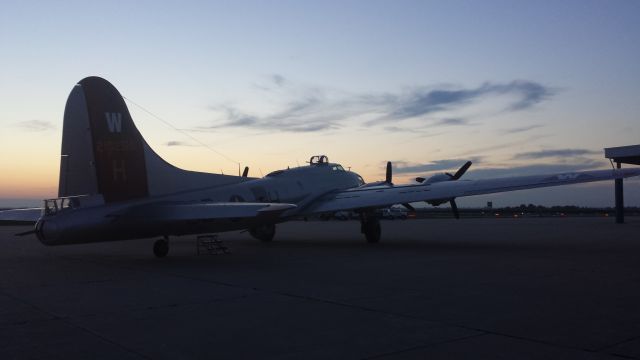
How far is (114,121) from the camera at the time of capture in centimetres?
1744

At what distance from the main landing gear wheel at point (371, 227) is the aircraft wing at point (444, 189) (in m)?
1.32

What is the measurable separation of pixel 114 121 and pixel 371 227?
12.7 metres

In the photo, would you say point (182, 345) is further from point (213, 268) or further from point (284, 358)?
point (213, 268)

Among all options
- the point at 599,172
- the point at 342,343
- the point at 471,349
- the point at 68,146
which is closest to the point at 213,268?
the point at 68,146

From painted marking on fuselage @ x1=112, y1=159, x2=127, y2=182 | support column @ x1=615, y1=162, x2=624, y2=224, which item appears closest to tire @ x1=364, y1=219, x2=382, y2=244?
painted marking on fuselage @ x1=112, y1=159, x2=127, y2=182

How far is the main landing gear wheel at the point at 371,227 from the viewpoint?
83.3 ft

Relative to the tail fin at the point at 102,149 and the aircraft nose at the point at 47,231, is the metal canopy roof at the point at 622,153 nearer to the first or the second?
the tail fin at the point at 102,149

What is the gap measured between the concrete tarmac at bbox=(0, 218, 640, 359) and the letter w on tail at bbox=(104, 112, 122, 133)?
4296 millimetres

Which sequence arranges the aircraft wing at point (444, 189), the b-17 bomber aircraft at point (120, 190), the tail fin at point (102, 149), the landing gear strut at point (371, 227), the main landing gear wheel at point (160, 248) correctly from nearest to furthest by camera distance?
the b-17 bomber aircraft at point (120, 190)
the tail fin at point (102, 149)
the main landing gear wheel at point (160, 248)
the aircraft wing at point (444, 189)
the landing gear strut at point (371, 227)

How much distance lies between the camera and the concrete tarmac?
6.80 meters

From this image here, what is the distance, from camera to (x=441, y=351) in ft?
21.7

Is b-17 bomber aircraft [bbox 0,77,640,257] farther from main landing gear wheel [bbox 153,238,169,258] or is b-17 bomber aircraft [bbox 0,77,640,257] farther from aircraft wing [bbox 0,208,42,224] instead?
aircraft wing [bbox 0,208,42,224]

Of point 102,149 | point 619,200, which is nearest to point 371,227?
point 102,149

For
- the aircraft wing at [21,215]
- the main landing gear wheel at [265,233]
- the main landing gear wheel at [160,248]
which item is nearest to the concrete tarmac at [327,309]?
the main landing gear wheel at [160,248]
